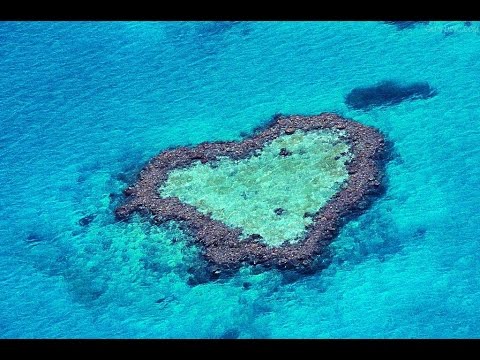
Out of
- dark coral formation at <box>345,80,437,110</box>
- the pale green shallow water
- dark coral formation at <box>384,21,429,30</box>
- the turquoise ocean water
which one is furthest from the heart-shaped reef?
dark coral formation at <box>384,21,429,30</box>

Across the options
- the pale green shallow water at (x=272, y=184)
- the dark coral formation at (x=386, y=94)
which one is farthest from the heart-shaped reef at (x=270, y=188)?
the dark coral formation at (x=386, y=94)

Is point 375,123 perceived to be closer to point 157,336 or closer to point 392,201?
point 392,201

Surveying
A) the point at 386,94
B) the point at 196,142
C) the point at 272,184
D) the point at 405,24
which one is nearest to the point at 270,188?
the point at 272,184

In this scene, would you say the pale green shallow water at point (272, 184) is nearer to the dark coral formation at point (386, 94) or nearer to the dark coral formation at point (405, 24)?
the dark coral formation at point (386, 94)

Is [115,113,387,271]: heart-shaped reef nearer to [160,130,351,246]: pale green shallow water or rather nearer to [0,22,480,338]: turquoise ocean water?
[160,130,351,246]: pale green shallow water

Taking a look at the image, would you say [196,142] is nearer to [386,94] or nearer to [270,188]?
[270,188]
